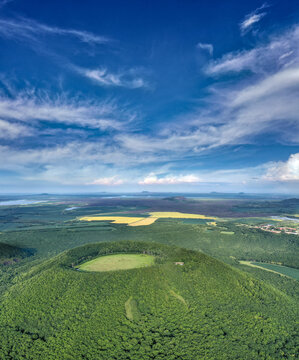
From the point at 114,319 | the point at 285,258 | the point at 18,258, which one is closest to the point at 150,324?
the point at 114,319

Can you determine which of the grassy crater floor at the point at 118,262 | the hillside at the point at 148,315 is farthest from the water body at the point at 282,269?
the grassy crater floor at the point at 118,262

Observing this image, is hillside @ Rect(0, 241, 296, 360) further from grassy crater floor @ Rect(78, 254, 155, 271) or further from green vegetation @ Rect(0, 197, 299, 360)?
grassy crater floor @ Rect(78, 254, 155, 271)

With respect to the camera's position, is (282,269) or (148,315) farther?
(282,269)

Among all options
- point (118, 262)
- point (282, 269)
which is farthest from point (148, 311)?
point (282, 269)

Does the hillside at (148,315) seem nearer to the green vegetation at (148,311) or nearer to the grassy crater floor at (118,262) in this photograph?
the green vegetation at (148,311)

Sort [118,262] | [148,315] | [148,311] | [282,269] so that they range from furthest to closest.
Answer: [282,269]
[118,262]
[148,311]
[148,315]

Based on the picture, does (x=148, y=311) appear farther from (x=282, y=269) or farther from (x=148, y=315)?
(x=282, y=269)
